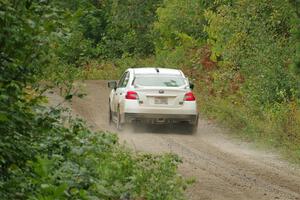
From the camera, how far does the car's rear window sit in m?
20.9

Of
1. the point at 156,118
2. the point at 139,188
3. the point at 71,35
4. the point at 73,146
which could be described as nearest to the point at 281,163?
the point at 156,118

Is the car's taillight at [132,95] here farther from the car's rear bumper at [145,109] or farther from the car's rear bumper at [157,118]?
the car's rear bumper at [157,118]

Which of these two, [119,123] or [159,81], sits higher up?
[159,81]

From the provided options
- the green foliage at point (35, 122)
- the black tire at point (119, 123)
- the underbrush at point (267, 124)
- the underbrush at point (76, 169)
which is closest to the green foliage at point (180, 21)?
the underbrush at point (267, 124)

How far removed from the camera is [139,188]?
34.4 feet

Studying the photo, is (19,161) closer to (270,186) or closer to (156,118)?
(270,186)

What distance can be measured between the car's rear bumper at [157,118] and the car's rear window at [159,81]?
29.9 inches

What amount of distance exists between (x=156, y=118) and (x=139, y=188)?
1030 cm

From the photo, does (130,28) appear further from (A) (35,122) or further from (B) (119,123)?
(A) (35,122)

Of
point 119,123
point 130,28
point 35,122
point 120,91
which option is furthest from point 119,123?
point 130,28

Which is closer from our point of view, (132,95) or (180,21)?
(132,95)

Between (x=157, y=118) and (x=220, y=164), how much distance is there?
496 cm

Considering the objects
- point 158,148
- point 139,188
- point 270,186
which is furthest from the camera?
point 158,148

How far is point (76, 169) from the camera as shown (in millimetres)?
8781
